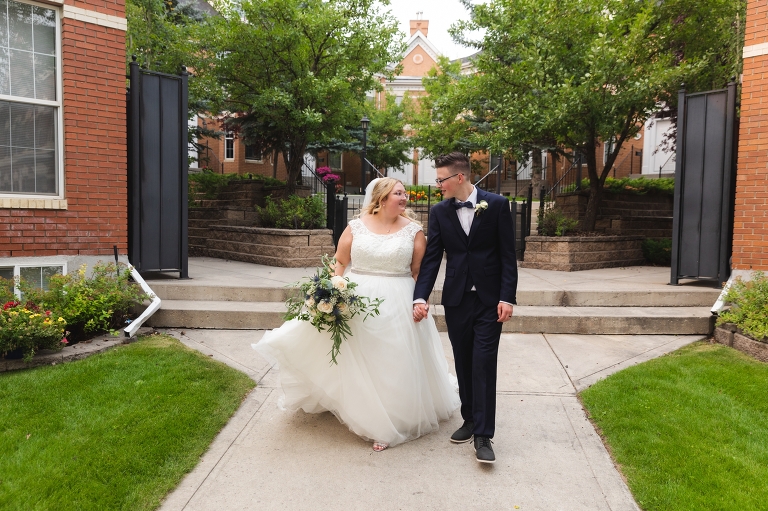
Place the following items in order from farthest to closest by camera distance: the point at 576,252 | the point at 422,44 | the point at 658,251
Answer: the point at 422,44
the point at 658,251
the point at 576,252

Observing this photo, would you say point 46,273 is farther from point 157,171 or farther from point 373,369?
point 373,369

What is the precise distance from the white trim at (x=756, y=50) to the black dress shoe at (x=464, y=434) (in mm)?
6256

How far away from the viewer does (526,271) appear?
412 inches

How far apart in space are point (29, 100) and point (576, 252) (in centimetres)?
907

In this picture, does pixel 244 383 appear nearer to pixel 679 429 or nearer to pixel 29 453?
pixel 29 453

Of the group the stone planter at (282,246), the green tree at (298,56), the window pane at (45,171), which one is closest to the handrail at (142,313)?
the window pane at (45,171)

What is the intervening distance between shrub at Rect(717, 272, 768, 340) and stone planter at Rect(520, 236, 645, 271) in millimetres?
4066

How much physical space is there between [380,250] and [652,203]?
1221 centimetres

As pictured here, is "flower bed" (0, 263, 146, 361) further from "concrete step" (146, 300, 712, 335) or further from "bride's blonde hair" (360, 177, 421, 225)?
"bride's blonde hair" (360, 177, 421, 225)

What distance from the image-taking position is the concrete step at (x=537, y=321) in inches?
261

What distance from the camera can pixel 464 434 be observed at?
4.11m

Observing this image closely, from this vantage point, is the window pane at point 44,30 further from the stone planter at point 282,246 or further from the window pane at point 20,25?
the stone planter at point 282,246

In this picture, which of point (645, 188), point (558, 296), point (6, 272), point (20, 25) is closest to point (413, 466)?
point (558, 296)

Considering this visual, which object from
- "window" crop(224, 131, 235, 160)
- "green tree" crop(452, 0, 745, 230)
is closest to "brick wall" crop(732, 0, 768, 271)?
"green tree" crop(452, 0, 745, 230)
